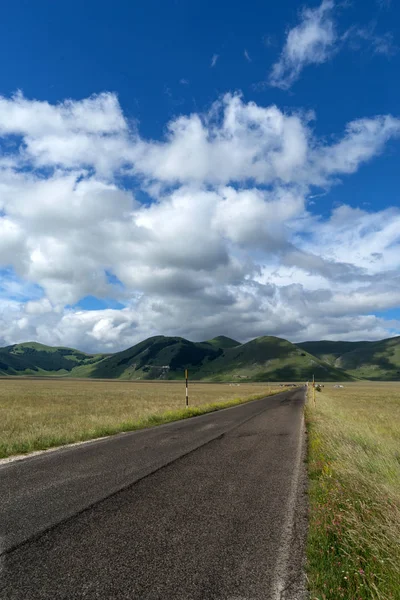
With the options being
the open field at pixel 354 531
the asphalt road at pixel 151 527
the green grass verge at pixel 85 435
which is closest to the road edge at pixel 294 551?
the asphalt road at pixel 151 527

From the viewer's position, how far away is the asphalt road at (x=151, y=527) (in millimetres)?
4191

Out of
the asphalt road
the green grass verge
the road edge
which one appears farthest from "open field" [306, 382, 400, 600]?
the green grass verge

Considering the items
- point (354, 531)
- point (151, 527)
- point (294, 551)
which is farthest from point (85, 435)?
point (354, 531)

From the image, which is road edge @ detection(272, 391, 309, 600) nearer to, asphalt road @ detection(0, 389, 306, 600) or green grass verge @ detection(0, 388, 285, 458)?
asphalt road @ detection(0, 389, 306, 600)

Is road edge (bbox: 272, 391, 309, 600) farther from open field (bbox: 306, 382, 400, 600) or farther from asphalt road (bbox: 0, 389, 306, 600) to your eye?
open field (bbox: 306, 382, 400, 600)

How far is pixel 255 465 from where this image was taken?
10.5 meters

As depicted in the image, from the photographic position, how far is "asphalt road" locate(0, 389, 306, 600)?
4.19m

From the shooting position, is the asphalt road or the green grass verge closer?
the asphalt road

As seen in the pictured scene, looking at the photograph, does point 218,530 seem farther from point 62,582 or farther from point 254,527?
point 62,582

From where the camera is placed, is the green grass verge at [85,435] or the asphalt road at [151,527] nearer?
Answer: the asphalt road at [151,527]

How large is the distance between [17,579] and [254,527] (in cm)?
354

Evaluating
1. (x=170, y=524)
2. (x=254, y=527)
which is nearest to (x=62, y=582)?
(x=170, y=524)

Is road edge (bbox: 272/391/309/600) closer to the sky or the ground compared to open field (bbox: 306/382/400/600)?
closer to the ground

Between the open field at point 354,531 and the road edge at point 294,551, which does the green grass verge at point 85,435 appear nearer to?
the road edge at point 294,551
